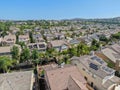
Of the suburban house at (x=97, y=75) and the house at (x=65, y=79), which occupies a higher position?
the house at (x=65, y=79)

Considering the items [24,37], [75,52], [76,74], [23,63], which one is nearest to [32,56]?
[23,63]

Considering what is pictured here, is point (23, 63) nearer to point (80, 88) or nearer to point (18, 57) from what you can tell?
point (18, 57)

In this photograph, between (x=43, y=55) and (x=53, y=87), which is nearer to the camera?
(x=53, y=87)

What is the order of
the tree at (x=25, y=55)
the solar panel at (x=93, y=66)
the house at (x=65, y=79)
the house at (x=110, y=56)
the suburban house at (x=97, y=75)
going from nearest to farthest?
the house at (x=65, y=79) < the suburban house at (x=97, y=75) < the solar panel at (x=93, y=66) < the house at (x=110, y=56) < the tree at (x=25, y=55)

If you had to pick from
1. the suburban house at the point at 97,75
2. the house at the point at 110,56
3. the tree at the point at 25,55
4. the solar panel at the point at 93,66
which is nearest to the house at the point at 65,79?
the suburban house at the point at 97,75

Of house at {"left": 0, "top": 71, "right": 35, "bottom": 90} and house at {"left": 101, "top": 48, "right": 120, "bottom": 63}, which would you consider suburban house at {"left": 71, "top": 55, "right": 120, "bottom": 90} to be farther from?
house at {"left": 0, "top": 71, "right": 35, "bottom": 90}

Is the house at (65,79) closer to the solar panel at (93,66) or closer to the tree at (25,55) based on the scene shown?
the solar panel at (93,66)

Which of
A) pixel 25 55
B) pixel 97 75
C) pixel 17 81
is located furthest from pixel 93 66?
pixel 25 55
